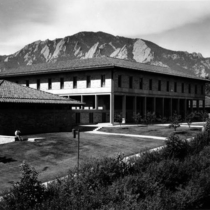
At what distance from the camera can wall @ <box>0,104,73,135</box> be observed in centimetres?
3061

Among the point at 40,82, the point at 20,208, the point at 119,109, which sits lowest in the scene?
the point at 20,208

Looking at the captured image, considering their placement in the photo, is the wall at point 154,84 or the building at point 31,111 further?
the wall at point 154,84

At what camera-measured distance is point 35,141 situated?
27094 mm

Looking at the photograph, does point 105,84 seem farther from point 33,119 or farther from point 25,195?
point 25,195

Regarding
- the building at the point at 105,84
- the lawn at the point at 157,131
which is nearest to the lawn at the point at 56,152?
the lawn at the point at 157,131

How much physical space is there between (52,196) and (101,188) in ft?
6.38

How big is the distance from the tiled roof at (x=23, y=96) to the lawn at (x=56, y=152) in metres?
6.47

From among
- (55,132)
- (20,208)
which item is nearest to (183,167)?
(20,208)

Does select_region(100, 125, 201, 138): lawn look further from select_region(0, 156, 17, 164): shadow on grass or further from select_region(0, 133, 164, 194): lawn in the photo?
select_region(0, 156, 17, 164): shadow on grass

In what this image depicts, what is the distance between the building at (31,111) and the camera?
3072 centimetres

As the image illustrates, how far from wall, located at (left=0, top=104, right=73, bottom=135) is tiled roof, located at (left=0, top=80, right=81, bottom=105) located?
0.76 meters

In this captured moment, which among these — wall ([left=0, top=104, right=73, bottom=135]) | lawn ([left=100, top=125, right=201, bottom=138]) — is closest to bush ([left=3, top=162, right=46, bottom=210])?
wall ([left=0, top=104, right=73, bottom=135])

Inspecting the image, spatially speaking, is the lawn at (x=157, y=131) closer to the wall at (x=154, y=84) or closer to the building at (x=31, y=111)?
the building at (x=31, y=111)

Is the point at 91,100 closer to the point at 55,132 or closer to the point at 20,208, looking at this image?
the point at 55,132
